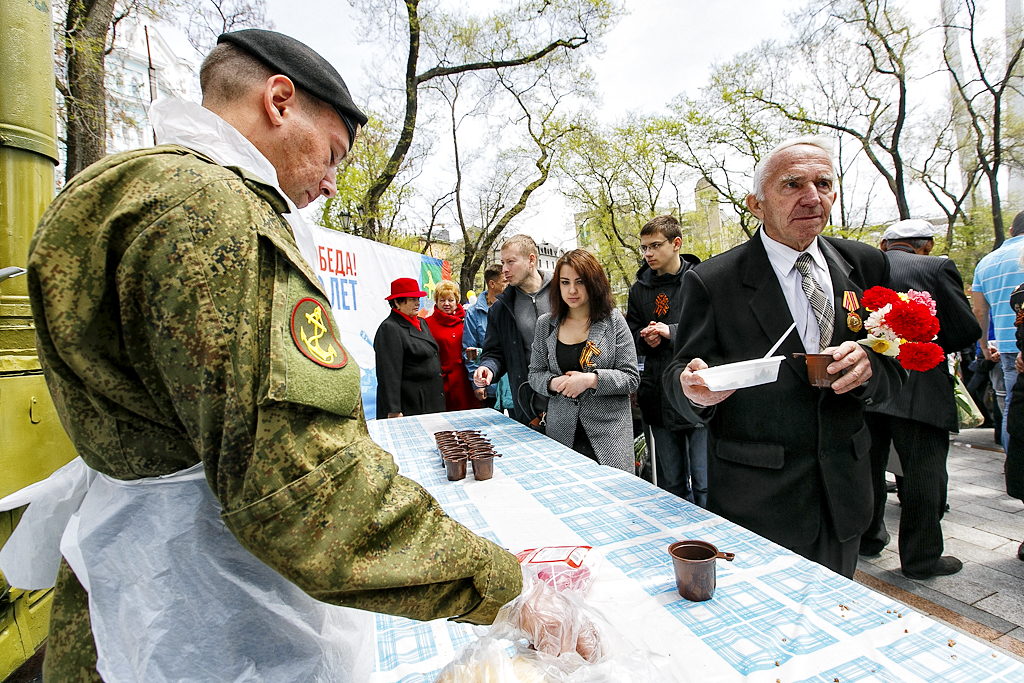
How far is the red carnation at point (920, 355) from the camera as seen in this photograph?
1.68 m

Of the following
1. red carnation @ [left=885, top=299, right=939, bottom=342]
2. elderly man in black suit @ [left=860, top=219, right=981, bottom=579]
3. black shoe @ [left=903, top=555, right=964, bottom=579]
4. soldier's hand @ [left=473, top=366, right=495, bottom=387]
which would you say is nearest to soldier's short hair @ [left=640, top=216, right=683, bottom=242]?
elderly man in black suit @ [left=860, top=219, right=981, bottom=579]

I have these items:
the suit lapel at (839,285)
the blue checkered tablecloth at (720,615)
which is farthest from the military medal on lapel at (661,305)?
the blue checkered tablecloth at (720,615)

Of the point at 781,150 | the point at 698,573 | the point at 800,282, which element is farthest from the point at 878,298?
the point at 698,573

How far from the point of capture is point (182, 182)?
676 millimetres

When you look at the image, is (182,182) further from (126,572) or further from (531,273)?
(531,273)

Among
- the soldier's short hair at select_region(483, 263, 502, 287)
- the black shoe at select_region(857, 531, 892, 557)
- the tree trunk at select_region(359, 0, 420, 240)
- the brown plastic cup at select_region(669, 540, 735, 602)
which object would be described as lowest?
the black shoe at select_region(857, 531, 892, 557)

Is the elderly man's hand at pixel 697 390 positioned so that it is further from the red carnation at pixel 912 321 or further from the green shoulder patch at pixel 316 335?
the green shoulder patch at pixel 316 335

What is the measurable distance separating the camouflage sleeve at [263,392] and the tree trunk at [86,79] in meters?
7.42

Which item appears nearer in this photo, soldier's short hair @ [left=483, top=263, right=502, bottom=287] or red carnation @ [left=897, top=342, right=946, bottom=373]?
red carnation @ [left=897, top=342, right=946, bottom=373]

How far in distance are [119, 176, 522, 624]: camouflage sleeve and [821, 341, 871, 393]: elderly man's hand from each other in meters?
1.53

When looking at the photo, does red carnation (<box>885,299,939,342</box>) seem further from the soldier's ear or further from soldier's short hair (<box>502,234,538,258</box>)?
soldier's short hair (<box>502,234,538,258</box>)

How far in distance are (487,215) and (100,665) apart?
66.5 feet

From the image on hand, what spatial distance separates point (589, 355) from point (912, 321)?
68.0 inches

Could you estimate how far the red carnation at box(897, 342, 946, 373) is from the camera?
1.68m
